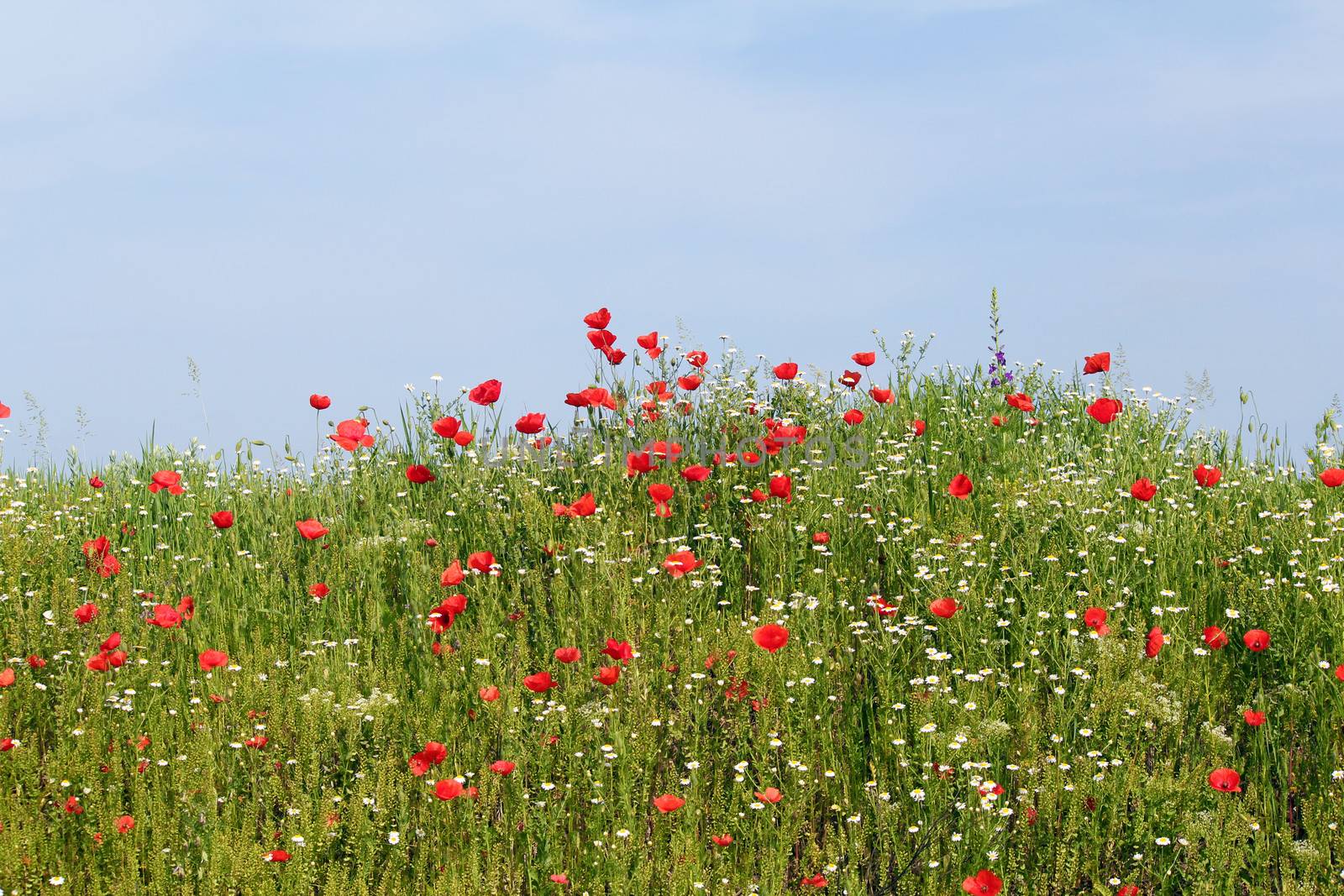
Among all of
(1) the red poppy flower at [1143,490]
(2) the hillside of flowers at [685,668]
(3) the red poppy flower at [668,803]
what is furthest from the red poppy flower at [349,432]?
(1) the red poppy flower at [1143,490]

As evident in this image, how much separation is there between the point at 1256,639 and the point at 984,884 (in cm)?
216

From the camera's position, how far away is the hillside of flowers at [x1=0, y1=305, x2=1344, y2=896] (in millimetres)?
4125

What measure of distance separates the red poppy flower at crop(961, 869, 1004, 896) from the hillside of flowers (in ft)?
0.04

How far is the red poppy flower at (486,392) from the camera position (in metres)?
6.96

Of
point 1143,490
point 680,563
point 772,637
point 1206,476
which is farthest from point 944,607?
point 1206,476

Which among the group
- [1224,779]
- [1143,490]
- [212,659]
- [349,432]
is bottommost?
[1224,779]

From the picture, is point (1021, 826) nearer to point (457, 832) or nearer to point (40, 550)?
point (457, 832)

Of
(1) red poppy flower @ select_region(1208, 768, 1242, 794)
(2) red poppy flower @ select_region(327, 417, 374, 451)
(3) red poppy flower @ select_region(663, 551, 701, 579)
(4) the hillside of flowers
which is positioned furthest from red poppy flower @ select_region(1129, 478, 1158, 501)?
(2) red poppy flower @ select_region(327, 417, 374, 451)

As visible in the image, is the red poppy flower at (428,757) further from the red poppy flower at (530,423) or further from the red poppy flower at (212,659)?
the red poppy flower at (530,423)

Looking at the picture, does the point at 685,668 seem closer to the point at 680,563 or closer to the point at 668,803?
the point at 680,563

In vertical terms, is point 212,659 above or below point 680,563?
below

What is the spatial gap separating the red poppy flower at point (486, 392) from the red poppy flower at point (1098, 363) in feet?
12.1

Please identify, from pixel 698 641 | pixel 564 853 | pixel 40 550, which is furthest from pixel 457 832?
pixel 40 550

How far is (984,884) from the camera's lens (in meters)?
3.74
